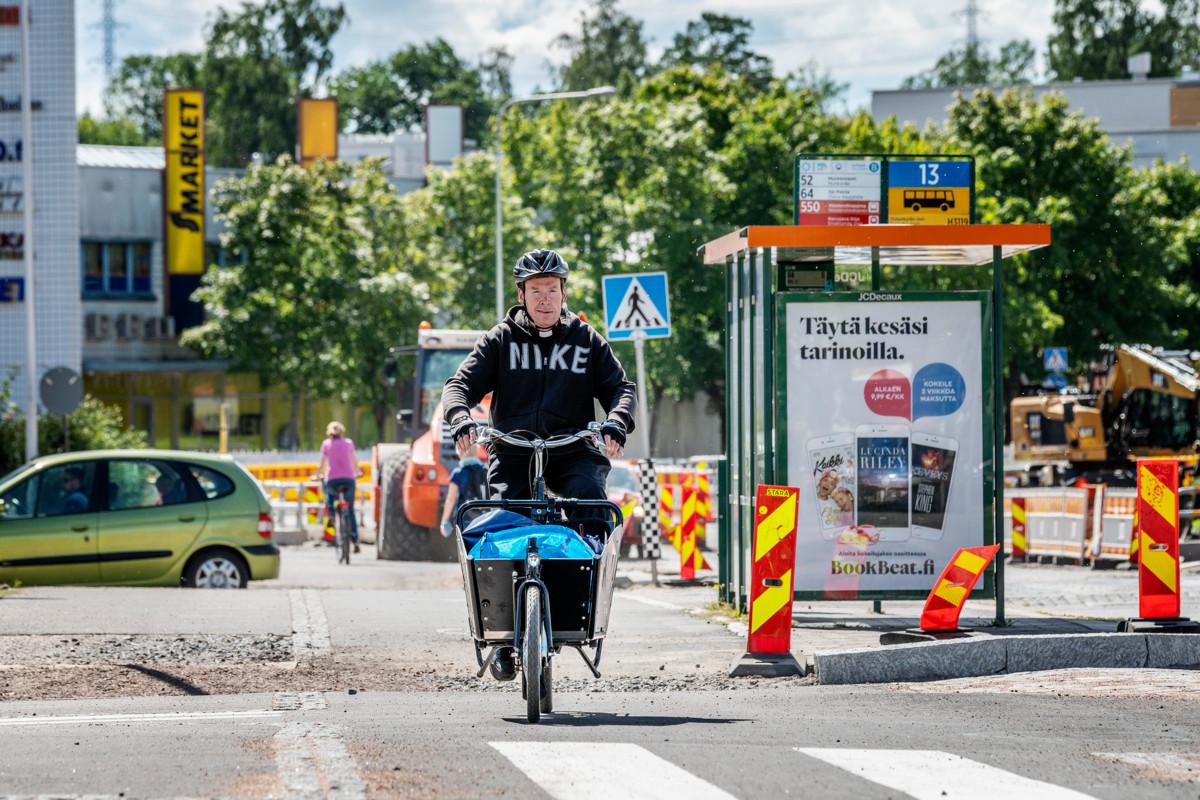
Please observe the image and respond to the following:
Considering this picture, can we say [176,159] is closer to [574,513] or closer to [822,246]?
[822,246]

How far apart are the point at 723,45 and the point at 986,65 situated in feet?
67.4

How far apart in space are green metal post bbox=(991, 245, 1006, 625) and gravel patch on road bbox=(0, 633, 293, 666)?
4.70 metres

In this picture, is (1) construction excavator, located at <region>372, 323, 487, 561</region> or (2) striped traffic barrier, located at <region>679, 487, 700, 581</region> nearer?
(2) striped traffic barrier, located at <region>679, 487, 700, 581</region>

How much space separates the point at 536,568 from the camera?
784 cm

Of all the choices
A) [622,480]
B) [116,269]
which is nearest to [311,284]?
[116,269]

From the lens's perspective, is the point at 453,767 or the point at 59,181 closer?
the point at 453,767

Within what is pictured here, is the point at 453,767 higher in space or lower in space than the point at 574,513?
lower

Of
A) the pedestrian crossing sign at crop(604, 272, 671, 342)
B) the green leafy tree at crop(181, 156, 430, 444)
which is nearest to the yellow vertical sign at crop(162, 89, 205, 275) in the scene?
the green leafy tree at crop(181, 156, 430, 444)

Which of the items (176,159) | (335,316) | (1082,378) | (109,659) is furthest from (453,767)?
(176,159)

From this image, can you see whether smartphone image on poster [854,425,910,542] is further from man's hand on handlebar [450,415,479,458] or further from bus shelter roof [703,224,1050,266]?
man's hand on handlebar [450,415,479,458]

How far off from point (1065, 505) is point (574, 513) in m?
16.8

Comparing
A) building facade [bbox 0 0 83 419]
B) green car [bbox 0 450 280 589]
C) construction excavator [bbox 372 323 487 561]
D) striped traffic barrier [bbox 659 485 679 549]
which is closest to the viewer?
green car [bbox 0 450 280 589]

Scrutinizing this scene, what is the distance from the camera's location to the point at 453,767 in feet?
21.4

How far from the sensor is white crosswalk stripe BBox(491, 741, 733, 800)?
5.98 meters
